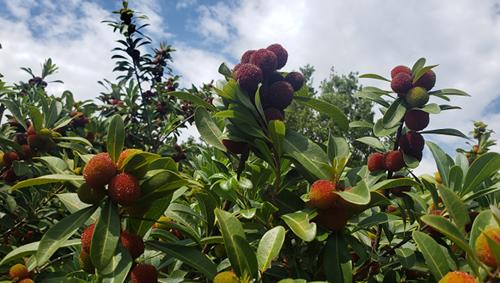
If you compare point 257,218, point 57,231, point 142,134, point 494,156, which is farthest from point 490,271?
point 142,134

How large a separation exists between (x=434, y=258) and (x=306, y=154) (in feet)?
1.40

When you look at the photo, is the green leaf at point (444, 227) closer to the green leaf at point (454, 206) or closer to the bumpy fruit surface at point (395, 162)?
the green leaf at point (454, 206)

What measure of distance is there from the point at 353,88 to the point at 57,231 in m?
29.6

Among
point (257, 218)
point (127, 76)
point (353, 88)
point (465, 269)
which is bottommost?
point (465, 269)

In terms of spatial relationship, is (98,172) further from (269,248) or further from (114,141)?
(269,248)

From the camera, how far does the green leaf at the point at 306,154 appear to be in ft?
3.93

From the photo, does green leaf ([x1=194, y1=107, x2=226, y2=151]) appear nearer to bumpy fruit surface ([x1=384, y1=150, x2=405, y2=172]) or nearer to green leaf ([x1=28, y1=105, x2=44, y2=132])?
bumpy fruit surface ([x1=384, y1=150, x2=405, y2=172])

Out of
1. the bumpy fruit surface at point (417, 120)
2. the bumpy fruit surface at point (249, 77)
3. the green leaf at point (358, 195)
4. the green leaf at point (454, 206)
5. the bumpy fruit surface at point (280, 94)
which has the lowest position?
the green leaf at point (454, 206)

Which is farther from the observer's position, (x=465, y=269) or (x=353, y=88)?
(x=353, y=88)

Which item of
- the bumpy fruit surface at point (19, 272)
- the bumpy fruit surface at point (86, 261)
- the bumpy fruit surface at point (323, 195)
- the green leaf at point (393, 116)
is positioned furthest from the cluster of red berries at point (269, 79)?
the bumpy fruit surface at point (19, 272)

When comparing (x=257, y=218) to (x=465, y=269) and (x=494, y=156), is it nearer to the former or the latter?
(x=465, y=269)

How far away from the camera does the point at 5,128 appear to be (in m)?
2.99

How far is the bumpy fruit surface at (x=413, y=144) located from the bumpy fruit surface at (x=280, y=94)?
0.50 meters

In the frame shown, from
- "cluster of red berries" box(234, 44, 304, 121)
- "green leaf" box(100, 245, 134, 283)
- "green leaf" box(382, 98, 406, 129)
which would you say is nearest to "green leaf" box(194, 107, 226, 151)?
"cluster of red berries" box(234, 44, 304, 121)
